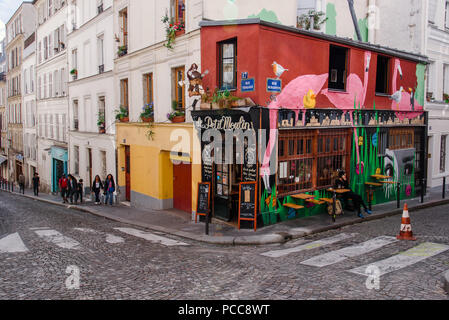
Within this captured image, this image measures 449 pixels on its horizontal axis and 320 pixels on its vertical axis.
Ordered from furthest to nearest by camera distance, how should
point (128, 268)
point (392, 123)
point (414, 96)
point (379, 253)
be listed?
point (414, 96) → point (392, 123) → point (379, 253) → point (128, 268)

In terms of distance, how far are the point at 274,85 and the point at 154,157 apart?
251 inches

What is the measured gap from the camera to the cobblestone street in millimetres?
6078

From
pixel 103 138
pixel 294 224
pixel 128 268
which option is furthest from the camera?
pixel 103 138

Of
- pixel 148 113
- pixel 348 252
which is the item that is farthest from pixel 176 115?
pixel 348 252

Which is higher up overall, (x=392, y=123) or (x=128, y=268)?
(x=392, y=123)

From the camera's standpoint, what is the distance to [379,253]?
800cm

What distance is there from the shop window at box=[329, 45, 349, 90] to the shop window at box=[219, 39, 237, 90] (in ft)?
10.9

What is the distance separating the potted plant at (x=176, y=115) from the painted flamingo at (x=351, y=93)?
15.0ft

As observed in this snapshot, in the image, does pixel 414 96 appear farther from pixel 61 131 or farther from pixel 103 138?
pixel 61 131

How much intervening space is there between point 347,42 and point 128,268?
9.39 metres

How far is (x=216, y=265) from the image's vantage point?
24.9 feet

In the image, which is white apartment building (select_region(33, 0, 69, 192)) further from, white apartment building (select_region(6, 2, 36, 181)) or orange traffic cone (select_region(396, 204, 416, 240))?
orange traffic cone (select_region(396, 204, 416, 240))

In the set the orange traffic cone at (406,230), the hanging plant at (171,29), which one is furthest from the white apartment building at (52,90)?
the orange traffic cone at (406,230)
